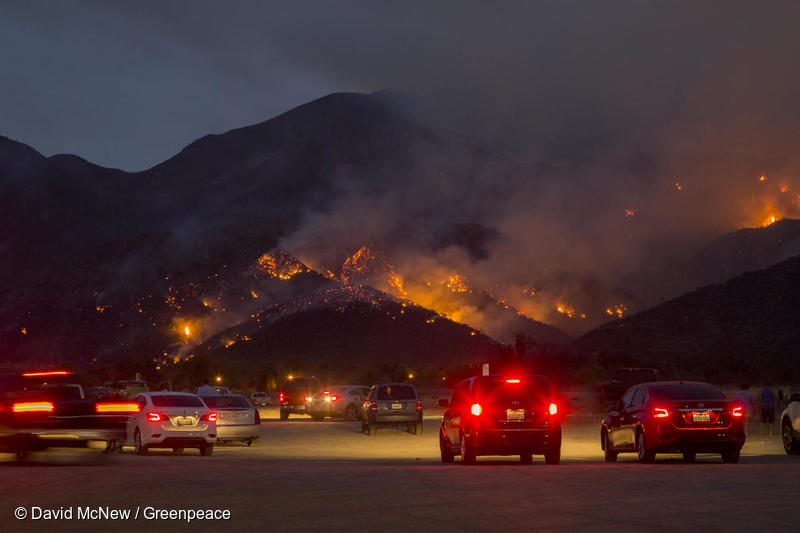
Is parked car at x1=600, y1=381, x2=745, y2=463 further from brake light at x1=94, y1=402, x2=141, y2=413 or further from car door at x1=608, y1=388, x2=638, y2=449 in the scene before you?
brake light at x1=94, y1=402, x2=141, y2=413

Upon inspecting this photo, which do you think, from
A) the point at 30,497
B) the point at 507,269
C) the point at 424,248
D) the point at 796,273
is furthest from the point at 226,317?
the point at 30,497

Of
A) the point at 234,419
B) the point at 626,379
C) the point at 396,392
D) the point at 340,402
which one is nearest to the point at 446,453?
the point at 234,419

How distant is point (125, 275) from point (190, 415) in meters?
139

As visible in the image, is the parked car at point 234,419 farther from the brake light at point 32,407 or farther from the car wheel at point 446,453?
the car wheel at point 446,453

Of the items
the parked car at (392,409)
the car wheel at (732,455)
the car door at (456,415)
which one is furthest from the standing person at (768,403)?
the car door at (456,415)

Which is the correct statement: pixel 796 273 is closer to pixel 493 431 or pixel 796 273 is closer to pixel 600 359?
pixel 600 359

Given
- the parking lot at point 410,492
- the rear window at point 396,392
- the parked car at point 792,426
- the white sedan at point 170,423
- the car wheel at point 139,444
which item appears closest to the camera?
the parking lot at point 410,492

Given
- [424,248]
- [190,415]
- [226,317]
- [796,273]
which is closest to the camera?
[190,415]

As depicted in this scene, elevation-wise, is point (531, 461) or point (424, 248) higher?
point (424, 248)

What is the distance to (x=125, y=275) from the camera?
157m

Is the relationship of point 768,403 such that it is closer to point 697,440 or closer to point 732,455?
point 732,455

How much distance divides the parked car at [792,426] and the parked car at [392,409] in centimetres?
1339

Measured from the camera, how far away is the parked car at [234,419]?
27031mm

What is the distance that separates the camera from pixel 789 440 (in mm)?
22281
